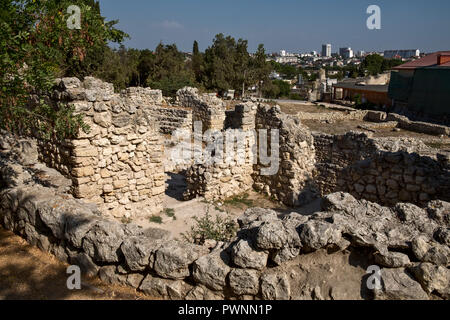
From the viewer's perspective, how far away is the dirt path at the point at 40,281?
13.8 ft

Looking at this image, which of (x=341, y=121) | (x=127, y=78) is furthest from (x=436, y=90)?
(x=127, y=78)

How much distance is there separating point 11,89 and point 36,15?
1233 mm

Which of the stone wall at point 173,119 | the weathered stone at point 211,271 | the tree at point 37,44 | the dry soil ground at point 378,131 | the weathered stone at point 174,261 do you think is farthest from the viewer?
the dry soil ground at point 378,131

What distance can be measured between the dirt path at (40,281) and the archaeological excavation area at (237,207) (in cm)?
13

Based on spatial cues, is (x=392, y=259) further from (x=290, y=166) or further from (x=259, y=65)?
(x=259, y=65)

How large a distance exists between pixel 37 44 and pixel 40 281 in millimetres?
3241

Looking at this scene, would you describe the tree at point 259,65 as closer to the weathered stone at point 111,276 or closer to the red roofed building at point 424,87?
the red roofed building at point 424,87

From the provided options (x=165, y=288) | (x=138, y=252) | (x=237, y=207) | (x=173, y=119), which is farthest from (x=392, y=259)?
(x=173, y=119)

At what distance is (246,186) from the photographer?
11.4m

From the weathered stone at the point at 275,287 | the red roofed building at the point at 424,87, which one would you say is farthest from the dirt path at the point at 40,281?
the red roofed building at the point at 424,87

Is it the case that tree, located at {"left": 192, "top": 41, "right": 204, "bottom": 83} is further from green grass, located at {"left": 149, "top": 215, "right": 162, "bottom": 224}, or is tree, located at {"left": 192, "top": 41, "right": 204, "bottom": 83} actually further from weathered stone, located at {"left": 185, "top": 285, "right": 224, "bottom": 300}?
weathered stone, located at {"left": 185, "top": 285, "right": 224, "bottom": 300}

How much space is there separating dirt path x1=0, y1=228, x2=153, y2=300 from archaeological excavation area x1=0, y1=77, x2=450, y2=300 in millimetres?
133

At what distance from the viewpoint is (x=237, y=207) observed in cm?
1020

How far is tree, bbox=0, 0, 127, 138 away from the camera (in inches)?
187
